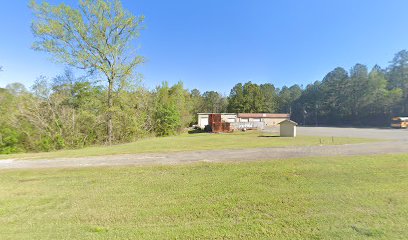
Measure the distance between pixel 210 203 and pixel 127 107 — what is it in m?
19.8

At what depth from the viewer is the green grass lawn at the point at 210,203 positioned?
3469 millimetres

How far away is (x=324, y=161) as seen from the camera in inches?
333

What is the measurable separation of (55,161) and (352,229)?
36.5 feet

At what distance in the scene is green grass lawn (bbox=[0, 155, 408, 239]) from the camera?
3.47 metres

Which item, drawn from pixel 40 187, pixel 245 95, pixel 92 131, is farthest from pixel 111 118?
pixel 245 95

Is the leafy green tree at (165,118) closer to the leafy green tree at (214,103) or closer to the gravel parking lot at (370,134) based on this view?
the gravel parking lot at (370,134)

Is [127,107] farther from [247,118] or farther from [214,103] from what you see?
[214,103]

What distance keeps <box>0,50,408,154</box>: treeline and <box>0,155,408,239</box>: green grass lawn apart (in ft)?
42.7

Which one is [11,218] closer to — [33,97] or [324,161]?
[324,161]

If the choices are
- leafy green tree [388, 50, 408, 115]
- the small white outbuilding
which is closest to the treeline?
leafy green tree [388, 50, 408, 115]

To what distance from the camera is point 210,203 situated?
457 cm

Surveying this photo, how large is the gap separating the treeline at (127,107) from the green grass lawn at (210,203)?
42.7ft

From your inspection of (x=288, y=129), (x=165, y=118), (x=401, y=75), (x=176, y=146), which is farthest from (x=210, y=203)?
(x=401, y=75)

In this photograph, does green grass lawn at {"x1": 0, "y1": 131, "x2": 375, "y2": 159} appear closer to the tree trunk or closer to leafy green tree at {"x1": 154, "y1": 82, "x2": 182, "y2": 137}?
the tree trunk
